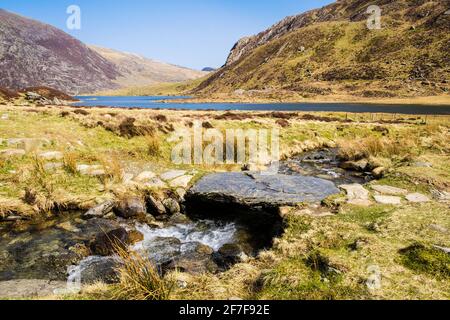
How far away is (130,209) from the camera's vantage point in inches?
424

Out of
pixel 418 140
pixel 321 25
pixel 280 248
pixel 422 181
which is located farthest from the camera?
pixel 321 25

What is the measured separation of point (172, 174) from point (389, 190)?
834cm

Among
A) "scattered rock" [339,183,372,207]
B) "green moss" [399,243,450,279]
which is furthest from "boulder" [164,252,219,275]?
"scattered rock" [339,183,372,207]

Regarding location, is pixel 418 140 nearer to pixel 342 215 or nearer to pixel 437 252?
pixel 342 215

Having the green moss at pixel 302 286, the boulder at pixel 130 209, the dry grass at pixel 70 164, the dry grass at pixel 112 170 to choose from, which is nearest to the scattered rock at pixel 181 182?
the boulder at pixel 130 209

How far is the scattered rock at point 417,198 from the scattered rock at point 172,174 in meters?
8.44

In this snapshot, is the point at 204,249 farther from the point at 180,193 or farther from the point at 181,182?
the point at 181,182

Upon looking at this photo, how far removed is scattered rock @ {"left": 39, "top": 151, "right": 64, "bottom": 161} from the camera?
13.5 m

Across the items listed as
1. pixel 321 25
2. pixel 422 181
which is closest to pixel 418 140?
pixel 422 181

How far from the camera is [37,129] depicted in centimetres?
1720

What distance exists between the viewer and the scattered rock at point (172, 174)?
42.7 feet

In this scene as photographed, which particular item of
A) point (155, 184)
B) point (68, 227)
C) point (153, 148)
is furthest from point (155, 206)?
point (153, 148)

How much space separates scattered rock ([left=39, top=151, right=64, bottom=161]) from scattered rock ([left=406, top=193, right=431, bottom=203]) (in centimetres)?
1350

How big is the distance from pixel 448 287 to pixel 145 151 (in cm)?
1390
